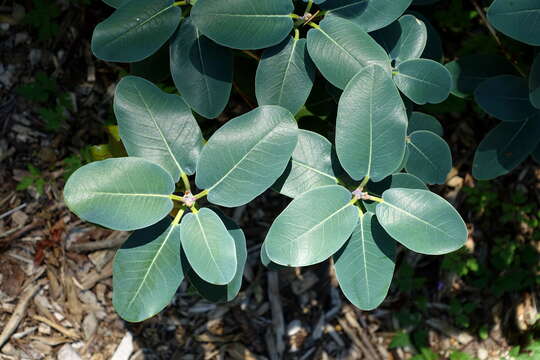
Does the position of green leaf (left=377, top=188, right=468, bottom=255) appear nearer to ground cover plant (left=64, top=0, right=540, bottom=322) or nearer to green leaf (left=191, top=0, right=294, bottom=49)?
ground cover plant (left=64, top=0, right=540, bottom=322)

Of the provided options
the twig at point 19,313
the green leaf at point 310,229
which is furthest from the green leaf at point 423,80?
the twig at point 19,313

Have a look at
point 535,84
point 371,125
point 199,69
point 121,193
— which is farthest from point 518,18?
point 121,193

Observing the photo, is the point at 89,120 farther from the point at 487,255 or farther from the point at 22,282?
the point at 487,255

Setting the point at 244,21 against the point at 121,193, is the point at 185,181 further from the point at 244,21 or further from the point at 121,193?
the point at 244,21

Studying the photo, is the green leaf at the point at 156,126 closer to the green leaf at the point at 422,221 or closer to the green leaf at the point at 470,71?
the green leaf at the point at 422,221

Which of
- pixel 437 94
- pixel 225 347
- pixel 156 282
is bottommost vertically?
pixel 225 347

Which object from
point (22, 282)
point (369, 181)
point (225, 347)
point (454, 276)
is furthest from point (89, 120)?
point (454, 276)
